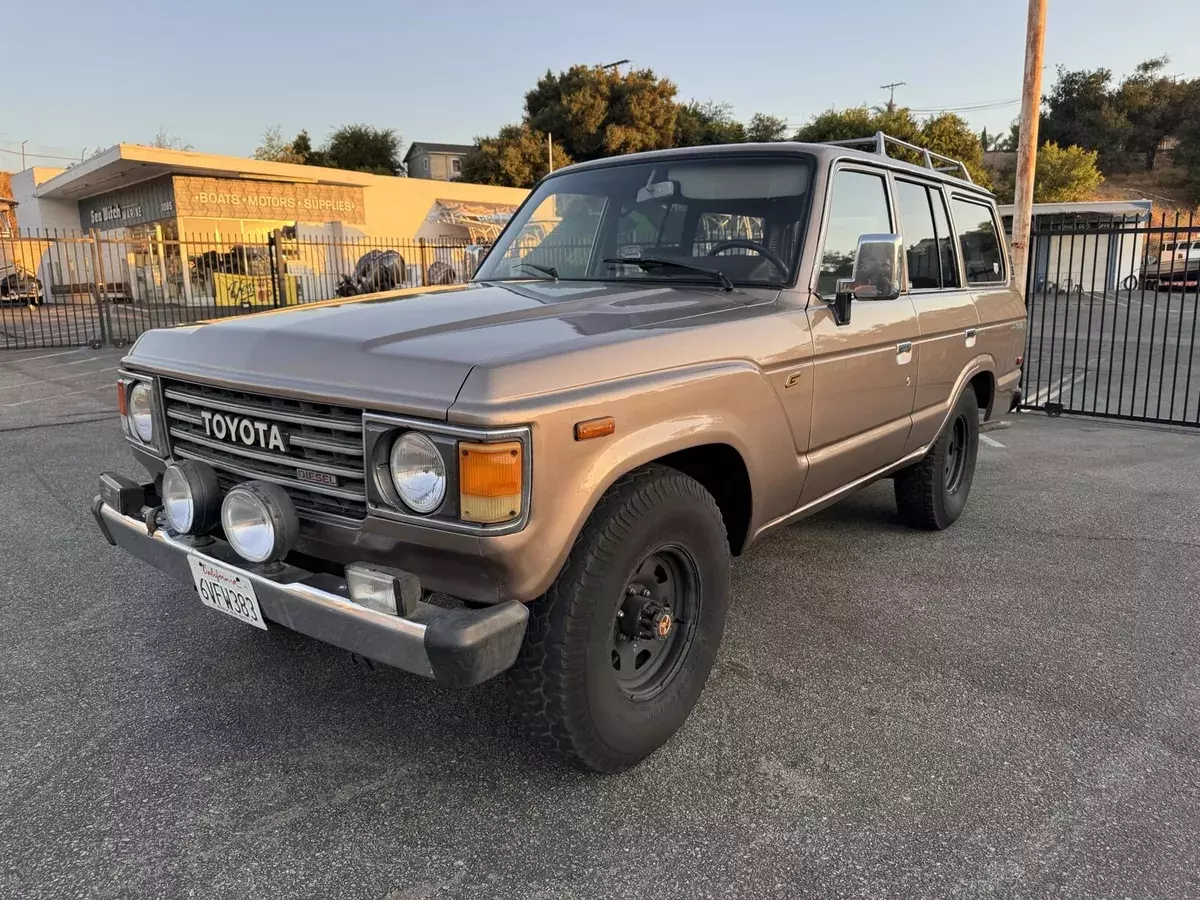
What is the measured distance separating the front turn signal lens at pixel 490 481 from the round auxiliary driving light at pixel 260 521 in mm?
578

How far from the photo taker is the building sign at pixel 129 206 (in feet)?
84.5

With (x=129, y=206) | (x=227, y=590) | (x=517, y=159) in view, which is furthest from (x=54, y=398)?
(x=517, y=159)

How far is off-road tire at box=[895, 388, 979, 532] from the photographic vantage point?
4.68 metres

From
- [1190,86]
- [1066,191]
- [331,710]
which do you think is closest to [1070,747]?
[331,710]

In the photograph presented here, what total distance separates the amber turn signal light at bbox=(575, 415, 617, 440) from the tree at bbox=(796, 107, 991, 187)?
45.0 metres

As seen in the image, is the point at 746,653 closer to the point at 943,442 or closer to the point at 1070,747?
the point at 1070,747

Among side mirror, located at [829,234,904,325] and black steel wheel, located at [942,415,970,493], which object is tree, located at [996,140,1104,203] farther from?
side mirror, located at [829,234,904,325]

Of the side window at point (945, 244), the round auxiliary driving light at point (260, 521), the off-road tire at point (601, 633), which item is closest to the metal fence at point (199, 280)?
the side window at point (945, 244)

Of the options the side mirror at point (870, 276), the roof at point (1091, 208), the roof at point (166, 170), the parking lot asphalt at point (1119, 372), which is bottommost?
the parking lot asphalt at point (1119, 372)

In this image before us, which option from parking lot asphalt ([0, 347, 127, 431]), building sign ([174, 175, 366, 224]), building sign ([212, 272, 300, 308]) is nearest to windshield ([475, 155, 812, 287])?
parking lot asphalt ([0, 347, 127, 431])

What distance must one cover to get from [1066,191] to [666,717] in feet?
159

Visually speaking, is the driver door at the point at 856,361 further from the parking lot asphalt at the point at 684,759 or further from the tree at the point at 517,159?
the tree at the point at 517,159

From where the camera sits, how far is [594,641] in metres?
2.28

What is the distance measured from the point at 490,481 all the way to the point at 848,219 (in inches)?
90.5
